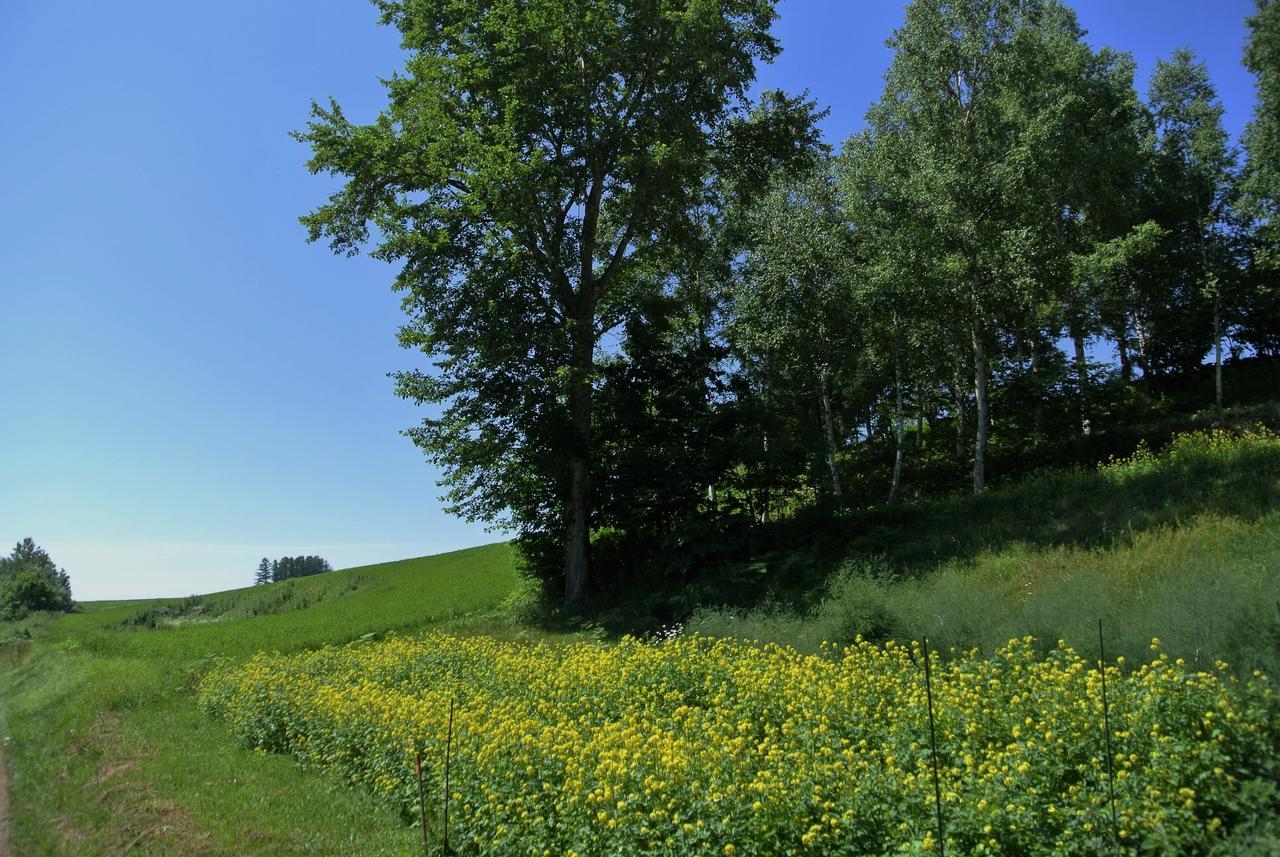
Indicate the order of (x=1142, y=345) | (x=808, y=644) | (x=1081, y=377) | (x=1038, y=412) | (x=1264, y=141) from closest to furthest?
(x=808, y=644)
(x=1264, y=141)
(x=1081, y=377)
(x=1038, y=412)
(x=1142, y=345)

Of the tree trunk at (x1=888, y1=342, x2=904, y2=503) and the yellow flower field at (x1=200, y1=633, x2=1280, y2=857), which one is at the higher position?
the tree trunk at (x1=888, y1=342, x2=904, y2=503)

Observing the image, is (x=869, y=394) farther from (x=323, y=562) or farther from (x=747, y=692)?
(x=323, y=562)

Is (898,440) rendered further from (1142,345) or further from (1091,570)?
(1091,570)

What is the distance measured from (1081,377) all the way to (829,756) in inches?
1009

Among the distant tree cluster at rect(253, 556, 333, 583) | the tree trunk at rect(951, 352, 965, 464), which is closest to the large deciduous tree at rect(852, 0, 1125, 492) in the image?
the tree trunk at rect(951, 352, 965, 464)

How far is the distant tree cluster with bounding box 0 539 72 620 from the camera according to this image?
10133 millimetres

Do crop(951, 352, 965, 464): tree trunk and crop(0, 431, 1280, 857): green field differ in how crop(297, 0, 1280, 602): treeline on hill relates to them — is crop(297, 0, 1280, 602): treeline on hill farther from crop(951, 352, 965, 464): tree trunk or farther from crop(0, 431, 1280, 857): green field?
crop(0, 431, 1280, 857): green field

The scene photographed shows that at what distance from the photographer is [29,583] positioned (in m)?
11.5

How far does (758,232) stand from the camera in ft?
90.5

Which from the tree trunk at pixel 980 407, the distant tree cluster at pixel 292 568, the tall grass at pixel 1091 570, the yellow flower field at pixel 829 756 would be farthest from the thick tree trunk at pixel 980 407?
the distant tree cluster at pixel 292 568

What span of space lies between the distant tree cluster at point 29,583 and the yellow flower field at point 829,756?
497 centimetres

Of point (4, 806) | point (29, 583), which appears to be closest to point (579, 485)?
point (29, 583)

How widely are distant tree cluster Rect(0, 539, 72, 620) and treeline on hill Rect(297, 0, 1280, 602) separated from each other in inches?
381

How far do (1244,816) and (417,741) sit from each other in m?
7.38
